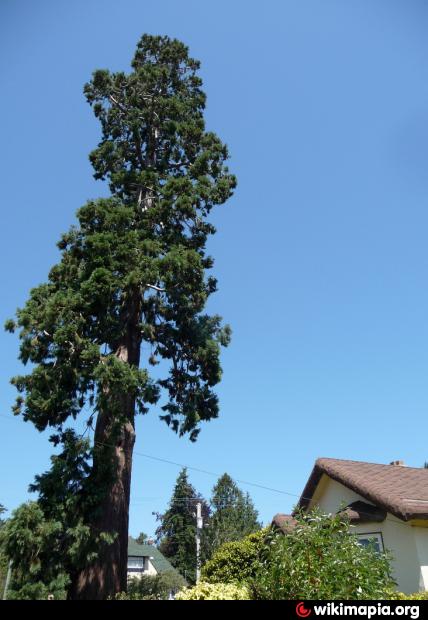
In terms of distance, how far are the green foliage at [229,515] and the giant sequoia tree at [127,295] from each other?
2859cm

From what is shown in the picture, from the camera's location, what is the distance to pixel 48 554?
10.2 metres

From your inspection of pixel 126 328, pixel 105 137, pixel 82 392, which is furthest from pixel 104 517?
pixel 105 137

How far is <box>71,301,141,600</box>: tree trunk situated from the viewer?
36.5 feet

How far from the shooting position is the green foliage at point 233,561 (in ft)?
57.8

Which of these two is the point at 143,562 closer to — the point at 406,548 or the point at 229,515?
the point at 229,515

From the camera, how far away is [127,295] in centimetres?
1479

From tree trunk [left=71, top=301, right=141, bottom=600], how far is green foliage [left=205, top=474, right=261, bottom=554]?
2874 centimetres

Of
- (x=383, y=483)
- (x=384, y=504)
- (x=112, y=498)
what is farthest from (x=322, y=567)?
(x=383, y=483)

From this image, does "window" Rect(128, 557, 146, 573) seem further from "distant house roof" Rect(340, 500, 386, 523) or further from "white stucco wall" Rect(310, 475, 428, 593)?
"white stucco wall" Rect(310, 475, 428, 593)

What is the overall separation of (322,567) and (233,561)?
12832 mm

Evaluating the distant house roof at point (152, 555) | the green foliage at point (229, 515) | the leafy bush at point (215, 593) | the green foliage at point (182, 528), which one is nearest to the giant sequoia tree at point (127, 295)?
the leafy bush at point (215, 593)

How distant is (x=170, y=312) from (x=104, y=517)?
6746mm

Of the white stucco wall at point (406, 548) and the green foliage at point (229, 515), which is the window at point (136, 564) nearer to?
the green foliage at point (229, 515)
